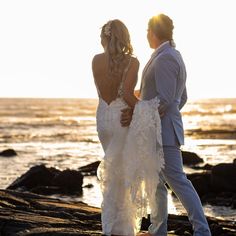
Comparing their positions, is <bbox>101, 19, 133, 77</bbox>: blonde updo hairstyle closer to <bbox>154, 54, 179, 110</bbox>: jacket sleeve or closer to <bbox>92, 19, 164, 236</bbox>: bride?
<bbox>92, 19, 164, 236</bbox>: bride

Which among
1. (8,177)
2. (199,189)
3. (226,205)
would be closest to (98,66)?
(226,205)

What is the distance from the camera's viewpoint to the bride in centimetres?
556

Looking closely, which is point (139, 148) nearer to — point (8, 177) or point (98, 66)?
point (98, 66)

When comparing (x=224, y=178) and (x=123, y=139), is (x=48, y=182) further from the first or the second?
(x=123, y=139)

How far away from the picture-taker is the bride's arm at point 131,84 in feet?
18.2

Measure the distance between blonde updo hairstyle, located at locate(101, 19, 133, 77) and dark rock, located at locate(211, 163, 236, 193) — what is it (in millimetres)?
10694

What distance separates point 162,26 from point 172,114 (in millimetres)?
832

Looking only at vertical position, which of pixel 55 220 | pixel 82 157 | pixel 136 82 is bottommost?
pixel 82 157

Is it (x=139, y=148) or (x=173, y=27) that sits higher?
(x=173, y=27)

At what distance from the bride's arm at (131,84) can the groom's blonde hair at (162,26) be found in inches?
14.2

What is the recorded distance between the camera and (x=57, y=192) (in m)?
16.2

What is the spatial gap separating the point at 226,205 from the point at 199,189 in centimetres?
156

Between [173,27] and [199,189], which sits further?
[199,189]

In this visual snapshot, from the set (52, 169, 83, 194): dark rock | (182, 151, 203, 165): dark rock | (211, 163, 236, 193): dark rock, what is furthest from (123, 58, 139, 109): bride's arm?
(182, 151, 203, 165): dark rock
